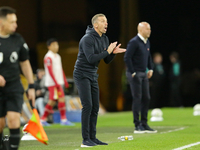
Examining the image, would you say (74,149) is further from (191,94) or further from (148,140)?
(191,94)

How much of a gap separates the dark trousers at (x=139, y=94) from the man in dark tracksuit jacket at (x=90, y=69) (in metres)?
2.16

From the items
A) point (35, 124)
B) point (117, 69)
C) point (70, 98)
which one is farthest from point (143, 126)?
point (117, 69)

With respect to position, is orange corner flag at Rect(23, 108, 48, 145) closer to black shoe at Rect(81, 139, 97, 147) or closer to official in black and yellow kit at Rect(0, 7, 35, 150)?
official in black and yellow kit at Rect(0, 7, 35, 150)

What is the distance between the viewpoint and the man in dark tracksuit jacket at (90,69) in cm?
725

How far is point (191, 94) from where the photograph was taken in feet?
74.5

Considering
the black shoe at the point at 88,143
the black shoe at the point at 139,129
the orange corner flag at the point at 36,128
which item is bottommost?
the black shoe at the point at 139,129

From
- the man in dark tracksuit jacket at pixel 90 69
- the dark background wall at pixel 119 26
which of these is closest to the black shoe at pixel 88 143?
the man in dark tracksuit jacket at pixel 90 69

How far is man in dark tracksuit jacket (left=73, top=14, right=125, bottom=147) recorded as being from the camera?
23.8 ft

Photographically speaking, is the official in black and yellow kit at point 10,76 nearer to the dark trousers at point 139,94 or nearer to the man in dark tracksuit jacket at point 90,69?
the man in dark tracksuit jacket at point 90,69

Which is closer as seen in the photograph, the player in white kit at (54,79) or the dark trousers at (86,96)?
the dark trousers at (86,96)

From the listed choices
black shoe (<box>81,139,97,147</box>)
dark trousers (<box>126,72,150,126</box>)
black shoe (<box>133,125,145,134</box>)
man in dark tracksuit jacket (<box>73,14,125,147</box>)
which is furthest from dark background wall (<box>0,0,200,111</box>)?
black shoe (<box>81,139,97,147</box>)

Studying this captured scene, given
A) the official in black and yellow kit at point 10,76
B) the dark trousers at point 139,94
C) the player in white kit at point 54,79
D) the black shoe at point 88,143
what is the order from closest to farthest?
the official in black and yellow kit at point 10,76 < the black shoe at point 88,143 < the dark trousers at point 139,94 < the player in white kit at point 54,79

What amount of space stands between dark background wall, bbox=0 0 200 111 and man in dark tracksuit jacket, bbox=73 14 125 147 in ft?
43.8

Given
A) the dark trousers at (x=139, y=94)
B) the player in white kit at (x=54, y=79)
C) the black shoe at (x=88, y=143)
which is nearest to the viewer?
the black shoe at (x=88, y=143)
